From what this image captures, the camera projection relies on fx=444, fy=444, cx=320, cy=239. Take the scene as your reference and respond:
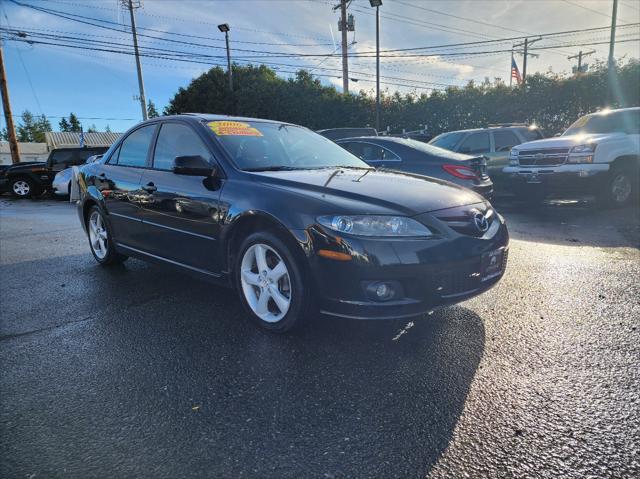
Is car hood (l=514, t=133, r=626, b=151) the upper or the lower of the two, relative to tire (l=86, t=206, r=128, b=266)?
upper

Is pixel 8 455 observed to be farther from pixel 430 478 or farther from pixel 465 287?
pixel 465 287

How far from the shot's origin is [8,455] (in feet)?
6.35

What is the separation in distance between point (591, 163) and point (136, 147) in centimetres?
789

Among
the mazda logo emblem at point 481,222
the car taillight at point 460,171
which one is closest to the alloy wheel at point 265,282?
the mazda logo emblem at point 481,222

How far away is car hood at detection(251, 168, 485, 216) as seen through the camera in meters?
2.85

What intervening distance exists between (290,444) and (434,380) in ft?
3.06

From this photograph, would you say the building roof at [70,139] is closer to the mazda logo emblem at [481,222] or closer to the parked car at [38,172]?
the parked car at [38,172]

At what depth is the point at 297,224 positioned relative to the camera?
9.35 ft

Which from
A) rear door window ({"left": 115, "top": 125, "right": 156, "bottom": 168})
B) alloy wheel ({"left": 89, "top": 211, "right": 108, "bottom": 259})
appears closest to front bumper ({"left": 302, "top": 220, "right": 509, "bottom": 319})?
rear door window ({"left": 115, "top": 125, "right": 156, "bottom": 168})

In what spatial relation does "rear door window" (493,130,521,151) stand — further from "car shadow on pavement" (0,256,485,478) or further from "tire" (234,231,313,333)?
"tire" (234,231,313,333)

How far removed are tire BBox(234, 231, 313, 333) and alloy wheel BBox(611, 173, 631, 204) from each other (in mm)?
8041

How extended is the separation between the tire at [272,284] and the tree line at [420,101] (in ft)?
83.0

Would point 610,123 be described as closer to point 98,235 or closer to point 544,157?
point 544,157

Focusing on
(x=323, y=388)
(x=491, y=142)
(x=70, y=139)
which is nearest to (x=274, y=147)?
(x=323, y=388)
